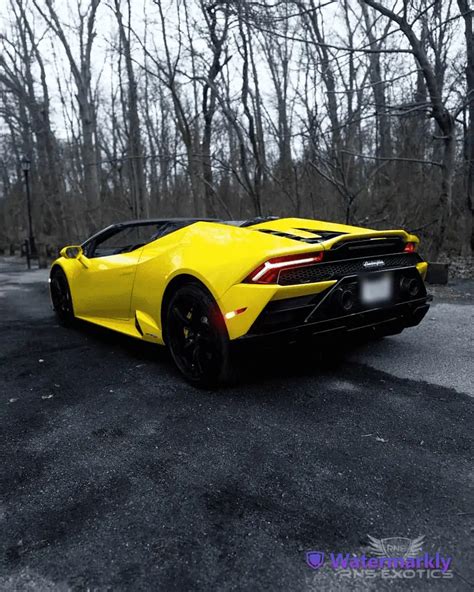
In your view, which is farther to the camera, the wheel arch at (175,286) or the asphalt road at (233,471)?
the wheel arch at (175,286)

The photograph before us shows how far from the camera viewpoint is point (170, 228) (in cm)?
381

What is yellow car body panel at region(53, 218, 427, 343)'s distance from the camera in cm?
271

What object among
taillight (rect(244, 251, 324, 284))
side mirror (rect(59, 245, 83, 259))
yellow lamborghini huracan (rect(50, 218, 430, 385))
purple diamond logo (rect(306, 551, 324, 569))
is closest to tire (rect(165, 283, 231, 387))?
yellow lamborghini huracan (rect(50, 218, 430, 385))

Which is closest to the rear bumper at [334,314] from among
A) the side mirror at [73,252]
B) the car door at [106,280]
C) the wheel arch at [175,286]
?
the wheel arch at [175,286]

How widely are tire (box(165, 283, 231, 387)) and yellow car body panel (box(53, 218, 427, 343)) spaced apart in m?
0.09

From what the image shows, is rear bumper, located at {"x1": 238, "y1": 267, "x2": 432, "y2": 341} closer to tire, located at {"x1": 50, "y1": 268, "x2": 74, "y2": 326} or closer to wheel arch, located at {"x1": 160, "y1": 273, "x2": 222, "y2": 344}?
wheel arch, located at {"x1": 160, "y1": 273, "x2": 222, "y2": 344}

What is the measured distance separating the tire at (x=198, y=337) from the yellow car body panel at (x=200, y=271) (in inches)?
3.6

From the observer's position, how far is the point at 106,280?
4141 millimetres

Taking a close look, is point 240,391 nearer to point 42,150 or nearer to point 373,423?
point 373,423

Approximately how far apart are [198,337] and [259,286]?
0.66m

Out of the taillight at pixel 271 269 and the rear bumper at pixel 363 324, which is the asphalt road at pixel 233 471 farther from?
the taillight at pixel 271 269

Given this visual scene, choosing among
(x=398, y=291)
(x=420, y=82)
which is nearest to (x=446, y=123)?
(x=420, y=82)

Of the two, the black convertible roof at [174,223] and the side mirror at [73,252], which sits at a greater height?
the black convertible roof at [174,223]

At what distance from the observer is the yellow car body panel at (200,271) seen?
2.71 metres
